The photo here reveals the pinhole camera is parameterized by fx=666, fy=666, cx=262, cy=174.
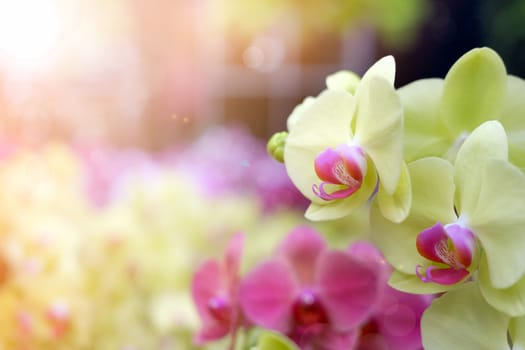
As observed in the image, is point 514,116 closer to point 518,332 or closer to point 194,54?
point 518,332

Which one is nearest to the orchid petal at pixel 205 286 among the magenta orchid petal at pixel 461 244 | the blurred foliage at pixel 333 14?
the magenta orchid petal at pixel 461 244

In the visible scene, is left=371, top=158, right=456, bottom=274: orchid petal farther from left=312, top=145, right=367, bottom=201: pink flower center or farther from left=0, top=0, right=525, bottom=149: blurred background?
left=0, top=0, right=525, bottom=149: blurred background

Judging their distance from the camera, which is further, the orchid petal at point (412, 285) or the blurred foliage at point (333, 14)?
the blurred foliage at point (333, 14)

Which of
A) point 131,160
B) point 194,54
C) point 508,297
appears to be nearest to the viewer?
point 508,297

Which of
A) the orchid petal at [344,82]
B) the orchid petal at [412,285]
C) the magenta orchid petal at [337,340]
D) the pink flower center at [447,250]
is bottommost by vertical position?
the magenta orchid petal at [337,340]

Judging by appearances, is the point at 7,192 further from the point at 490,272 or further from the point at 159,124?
the point at 159,124

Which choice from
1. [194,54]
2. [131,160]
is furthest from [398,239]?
[194,54]

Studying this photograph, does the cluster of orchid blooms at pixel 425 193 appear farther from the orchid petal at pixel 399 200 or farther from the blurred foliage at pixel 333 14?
the blurred foliage at pixel 333 14

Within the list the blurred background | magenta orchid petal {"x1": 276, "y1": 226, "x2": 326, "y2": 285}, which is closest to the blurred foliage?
the blurred background

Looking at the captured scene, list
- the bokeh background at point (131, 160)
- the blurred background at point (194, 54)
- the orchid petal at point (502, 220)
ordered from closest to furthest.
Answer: the orchid petal at point (502, 220), the bokeh background at point (131, 160), the blurred background at point (194, 54)
